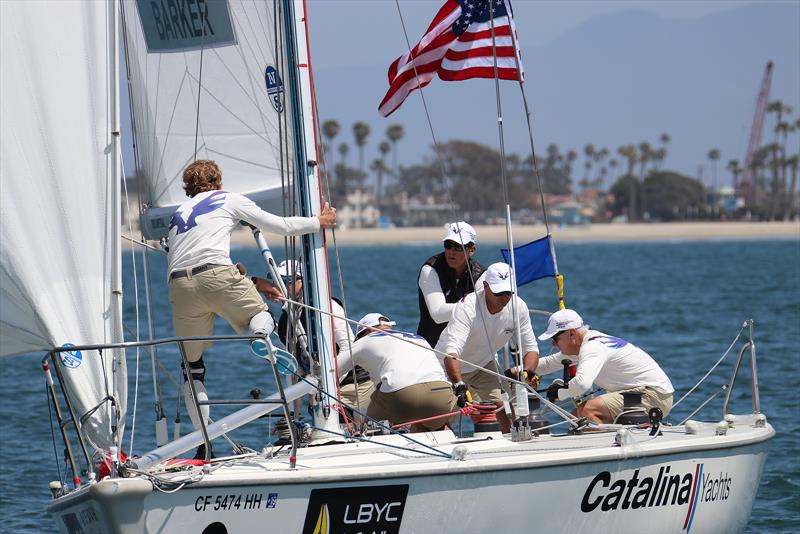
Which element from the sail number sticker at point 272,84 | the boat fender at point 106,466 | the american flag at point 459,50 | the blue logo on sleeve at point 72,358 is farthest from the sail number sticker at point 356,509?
the sail number sticker at point 272,84

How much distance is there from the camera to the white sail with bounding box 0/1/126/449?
7.18 metres

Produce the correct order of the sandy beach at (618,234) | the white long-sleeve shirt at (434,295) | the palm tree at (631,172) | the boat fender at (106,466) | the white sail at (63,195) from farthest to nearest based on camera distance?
1. the palm tree at (631,172)
2. the sandy beach at (618,234)
3. the white long-sleeve shirt at (434,295)
4. the boat fender at (106,466)
5. the white sail at (63,195)

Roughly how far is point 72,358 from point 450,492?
2210 mm

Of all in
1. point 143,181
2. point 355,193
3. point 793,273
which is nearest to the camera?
point 143,181

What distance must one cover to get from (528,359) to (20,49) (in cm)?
400

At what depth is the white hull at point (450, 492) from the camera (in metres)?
7.25

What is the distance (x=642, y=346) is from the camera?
23547 millimetres

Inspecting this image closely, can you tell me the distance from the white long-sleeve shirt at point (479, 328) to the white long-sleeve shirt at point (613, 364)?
359 mm

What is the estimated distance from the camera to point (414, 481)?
7.59 m

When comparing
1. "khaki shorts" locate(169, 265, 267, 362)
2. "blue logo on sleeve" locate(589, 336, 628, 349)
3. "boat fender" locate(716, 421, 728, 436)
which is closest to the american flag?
"blue logo on sleeve" locate(589, 336, 628, 349)

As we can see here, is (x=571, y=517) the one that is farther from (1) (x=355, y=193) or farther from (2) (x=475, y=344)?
(1) (x=355, y=193)

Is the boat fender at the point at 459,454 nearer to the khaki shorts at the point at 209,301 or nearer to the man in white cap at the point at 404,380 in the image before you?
the man in white cap at the point at 404,380

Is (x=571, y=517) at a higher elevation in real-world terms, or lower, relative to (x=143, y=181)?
lower

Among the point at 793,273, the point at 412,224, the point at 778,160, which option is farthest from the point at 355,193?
the point at 793,273
